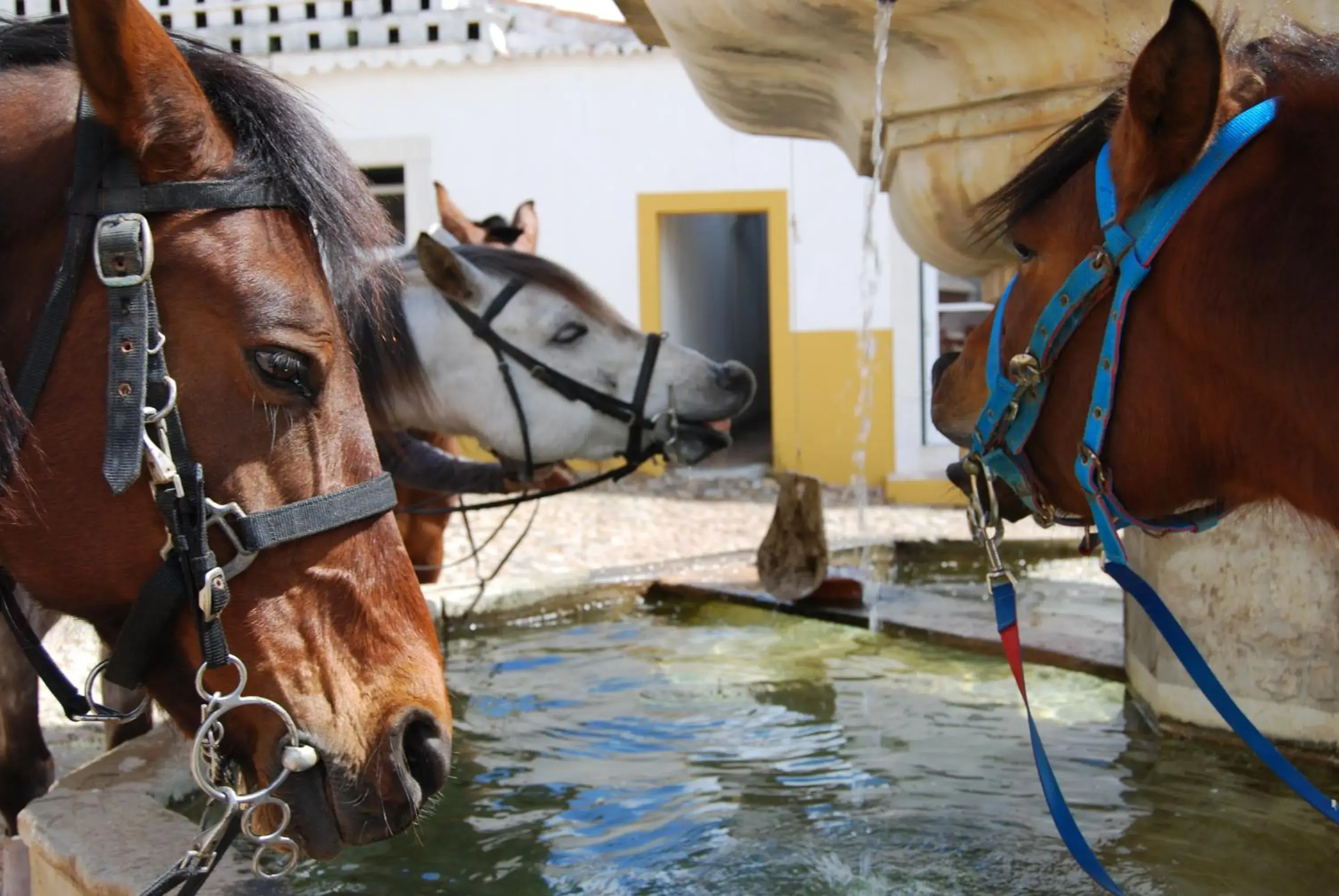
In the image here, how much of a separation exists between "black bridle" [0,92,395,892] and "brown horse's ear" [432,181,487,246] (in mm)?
3888

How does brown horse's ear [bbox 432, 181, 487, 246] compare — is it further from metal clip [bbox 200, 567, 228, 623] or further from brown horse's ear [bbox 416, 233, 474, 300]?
metal clip [bbox 200, 567, 228, 623]

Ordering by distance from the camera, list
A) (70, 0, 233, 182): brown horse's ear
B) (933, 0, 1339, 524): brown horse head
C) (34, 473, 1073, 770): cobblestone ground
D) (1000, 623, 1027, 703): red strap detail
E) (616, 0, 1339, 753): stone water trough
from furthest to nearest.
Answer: (34, 473, 1073, 770): cobblestone ground, (616, 0, 1339, 753): stone water trough, (1000, 623, 1027, 703): red strap detail, (933, 0, 1339, 524): brown horse head, (70, 0, 233, 182): brown horse's ear

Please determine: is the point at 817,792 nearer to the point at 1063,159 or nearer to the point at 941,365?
the point at 941,365

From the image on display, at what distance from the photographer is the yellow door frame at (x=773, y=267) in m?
11.8

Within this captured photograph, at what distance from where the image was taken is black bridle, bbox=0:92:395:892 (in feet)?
4.93

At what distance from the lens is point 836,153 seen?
11.7 metres

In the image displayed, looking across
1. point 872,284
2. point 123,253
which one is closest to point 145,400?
point 123,253

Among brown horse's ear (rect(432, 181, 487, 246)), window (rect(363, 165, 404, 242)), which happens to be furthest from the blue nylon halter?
window (rect(363, 165, 404, 242))

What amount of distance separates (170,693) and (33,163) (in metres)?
0.69

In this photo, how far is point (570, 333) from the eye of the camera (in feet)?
14.3

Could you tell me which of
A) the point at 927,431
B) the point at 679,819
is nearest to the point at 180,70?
the point at 679,819

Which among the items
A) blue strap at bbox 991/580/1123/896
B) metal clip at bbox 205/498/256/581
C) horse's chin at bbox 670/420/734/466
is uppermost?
metal clip at bbox 205/498/256/581

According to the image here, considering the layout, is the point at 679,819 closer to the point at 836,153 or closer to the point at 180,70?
the point at 180,70

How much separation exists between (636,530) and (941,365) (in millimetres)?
6527
